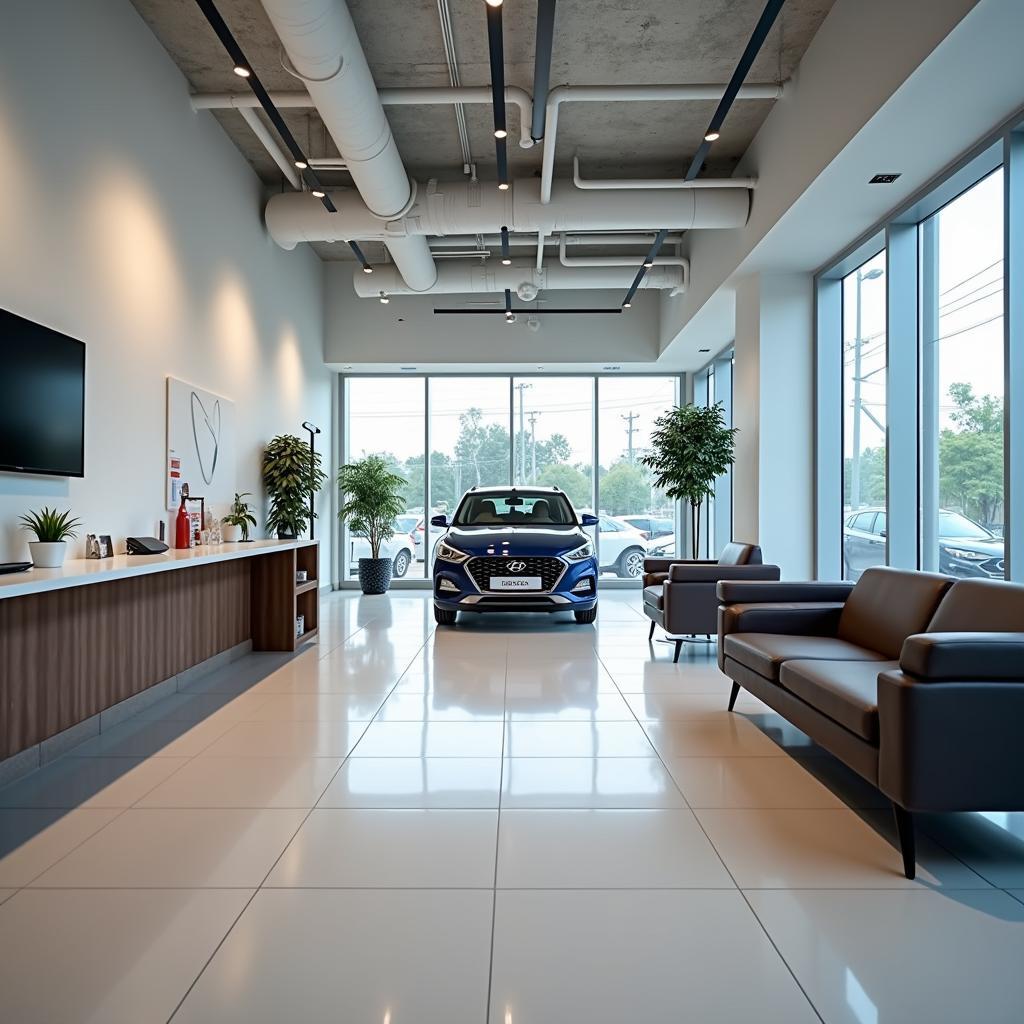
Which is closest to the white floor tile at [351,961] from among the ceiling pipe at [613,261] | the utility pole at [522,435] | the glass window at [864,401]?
the glass window at [864,401]

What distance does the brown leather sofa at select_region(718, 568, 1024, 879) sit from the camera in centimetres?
215

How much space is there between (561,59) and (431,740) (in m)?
4.59

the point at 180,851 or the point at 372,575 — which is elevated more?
the point at 372,575

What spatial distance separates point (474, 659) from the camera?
5398 mm

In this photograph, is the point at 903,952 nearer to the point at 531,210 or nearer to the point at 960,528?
the point at 960,528

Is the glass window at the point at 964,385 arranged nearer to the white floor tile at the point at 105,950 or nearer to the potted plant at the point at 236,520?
the white floor tile at the point at 105,950

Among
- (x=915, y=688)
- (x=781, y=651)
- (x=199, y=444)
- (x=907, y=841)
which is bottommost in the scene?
(x=907, y=841)

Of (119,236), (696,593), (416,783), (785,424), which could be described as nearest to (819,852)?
(416,783)

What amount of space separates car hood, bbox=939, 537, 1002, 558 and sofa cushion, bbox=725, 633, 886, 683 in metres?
1.18

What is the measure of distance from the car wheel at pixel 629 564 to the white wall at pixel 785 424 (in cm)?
462

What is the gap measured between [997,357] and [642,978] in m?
3.98

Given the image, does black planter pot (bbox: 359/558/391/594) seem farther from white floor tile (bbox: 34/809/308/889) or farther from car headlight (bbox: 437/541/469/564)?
white floor tile (bbox: 34/809/308/889)

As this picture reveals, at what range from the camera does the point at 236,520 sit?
6199mm

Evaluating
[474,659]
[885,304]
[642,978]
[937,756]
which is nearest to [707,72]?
[885,304]
